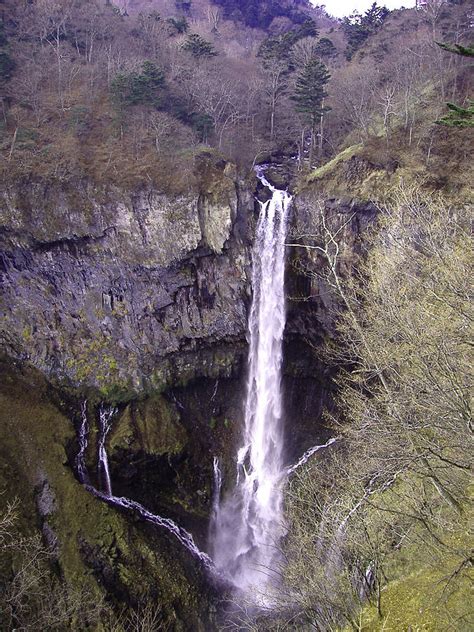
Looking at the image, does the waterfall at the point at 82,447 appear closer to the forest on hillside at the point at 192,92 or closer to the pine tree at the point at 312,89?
the forest on hillside at the point at 192,92

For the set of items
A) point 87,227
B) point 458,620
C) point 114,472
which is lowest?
point 114,472

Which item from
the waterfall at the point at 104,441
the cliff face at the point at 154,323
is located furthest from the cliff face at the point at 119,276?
the waterfall at the point at 104,441

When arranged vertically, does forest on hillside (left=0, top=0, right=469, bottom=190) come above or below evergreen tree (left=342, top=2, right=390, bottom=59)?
below

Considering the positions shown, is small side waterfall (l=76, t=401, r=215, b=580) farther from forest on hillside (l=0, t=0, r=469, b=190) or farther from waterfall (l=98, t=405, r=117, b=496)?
forest on hillside (l=0, t=0, r=469, b=190)

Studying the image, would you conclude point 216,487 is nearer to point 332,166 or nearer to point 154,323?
point 154,323

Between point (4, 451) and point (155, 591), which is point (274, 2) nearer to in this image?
point (4, 451)

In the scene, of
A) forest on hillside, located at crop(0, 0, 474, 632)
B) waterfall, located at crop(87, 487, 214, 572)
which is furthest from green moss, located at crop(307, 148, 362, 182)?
waterfall, located at crop(87, 487, 214, 572)

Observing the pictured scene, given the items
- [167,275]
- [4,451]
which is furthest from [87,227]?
[4,451]
